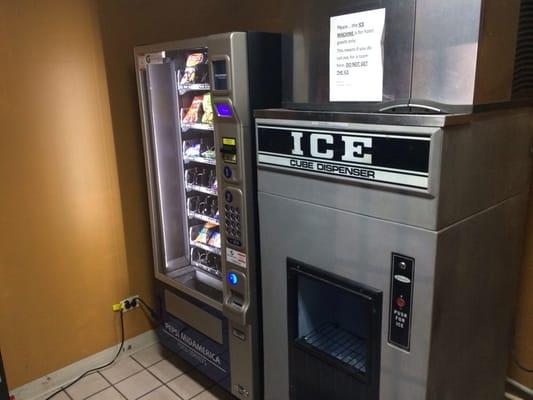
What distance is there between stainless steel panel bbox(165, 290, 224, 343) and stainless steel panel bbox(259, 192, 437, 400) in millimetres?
320

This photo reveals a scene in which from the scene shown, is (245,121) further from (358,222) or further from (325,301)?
(325,301)

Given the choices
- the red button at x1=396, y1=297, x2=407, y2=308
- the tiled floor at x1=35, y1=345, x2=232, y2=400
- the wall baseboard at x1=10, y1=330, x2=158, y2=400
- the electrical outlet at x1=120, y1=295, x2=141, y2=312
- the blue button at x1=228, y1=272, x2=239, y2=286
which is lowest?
the tiled floor at x1=35, y1=345, x2=232, y2=400

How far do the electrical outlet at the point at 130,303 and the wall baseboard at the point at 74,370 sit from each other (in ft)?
0.68

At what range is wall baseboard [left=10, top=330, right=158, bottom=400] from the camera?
223cm

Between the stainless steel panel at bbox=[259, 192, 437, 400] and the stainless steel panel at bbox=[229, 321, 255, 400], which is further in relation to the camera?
the stainless steel panel at bbox=[229, 321, 255, 400]

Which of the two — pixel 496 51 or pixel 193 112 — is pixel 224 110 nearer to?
pixel 193 112

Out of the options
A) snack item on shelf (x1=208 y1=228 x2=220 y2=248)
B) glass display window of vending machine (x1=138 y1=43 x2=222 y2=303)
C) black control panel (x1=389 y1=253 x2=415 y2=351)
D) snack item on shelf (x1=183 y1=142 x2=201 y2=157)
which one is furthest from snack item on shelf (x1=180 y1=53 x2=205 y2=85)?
black control panel (x1=389 y1=253 x2=415 y2=351)

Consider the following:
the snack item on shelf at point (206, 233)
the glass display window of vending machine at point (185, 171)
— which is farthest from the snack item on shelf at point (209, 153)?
the snack item on shelf at point (206, 233)

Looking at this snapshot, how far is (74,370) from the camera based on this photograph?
7.80 feet

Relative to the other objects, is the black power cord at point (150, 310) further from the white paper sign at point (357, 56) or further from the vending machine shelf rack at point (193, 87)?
the white paper sign at point (357, 56)

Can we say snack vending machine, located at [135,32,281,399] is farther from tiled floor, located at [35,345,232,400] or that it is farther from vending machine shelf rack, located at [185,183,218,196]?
tiled floor, located at [35,345,232,400]

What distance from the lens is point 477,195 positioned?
1.36 metres

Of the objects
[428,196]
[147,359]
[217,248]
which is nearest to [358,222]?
[428,196]

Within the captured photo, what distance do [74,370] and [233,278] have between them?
46.2 inches
